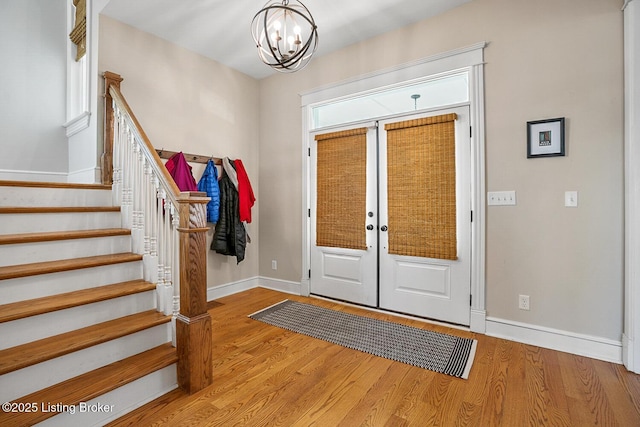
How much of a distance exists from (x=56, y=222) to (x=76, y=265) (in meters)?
0.53

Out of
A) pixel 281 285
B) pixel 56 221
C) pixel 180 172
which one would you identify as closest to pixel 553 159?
pixel 281 285

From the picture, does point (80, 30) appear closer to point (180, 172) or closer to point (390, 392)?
point (180, 172)

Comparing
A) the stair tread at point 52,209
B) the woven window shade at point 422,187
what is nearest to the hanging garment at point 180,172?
the stair tread at point 52,209

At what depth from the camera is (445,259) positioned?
279 centimetres

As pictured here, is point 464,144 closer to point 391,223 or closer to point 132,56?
point 391,223

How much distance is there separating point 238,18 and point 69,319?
279 cm

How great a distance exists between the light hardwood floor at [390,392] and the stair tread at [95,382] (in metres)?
0.20

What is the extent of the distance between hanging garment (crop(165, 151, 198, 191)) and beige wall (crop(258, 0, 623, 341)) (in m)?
2.62

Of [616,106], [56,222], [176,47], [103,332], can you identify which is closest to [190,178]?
[56,222]

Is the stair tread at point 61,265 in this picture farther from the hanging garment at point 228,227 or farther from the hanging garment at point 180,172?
the hanging garment at point 228,227

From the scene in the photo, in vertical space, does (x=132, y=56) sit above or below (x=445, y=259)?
above

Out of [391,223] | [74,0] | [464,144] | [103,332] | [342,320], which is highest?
[74,0]

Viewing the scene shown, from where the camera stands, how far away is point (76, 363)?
160 centimetres

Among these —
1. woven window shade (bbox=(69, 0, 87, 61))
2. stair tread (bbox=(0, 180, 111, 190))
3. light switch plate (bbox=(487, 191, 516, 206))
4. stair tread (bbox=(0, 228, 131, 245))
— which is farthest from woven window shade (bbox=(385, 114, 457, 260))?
woven window shade (bbox=(69, 0, 87, 61))
